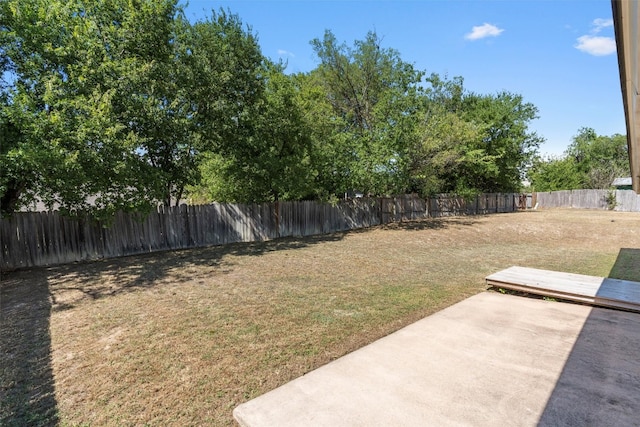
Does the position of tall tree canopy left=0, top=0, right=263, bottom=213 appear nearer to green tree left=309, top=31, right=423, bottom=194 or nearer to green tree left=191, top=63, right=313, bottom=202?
green tree left=191, top=63, right=313, bottom=202

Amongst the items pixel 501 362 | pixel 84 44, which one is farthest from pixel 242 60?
pixel 501 362

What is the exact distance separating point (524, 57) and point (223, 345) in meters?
11.2

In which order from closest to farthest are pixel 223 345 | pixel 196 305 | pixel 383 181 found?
1. pixel 223 345
2. pixel 196 305
3. pixel 383 181

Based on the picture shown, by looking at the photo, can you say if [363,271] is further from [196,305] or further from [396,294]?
[196,305]

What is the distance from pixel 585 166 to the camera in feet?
139

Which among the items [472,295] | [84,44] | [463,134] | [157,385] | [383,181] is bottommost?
[472,295]

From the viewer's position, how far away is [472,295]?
5547 millimetres

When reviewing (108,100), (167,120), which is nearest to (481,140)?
(167,120)

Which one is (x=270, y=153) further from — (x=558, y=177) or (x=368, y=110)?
(x=558, y=177)

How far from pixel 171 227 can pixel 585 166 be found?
51930 mm

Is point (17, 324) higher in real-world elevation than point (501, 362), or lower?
higher

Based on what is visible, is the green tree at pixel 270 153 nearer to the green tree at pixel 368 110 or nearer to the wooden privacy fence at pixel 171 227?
the wooden privacy fence at pixel 171 227

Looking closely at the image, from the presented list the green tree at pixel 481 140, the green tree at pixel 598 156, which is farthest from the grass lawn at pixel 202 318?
the green tree at pixel 598 156

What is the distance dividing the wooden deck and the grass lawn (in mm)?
646
